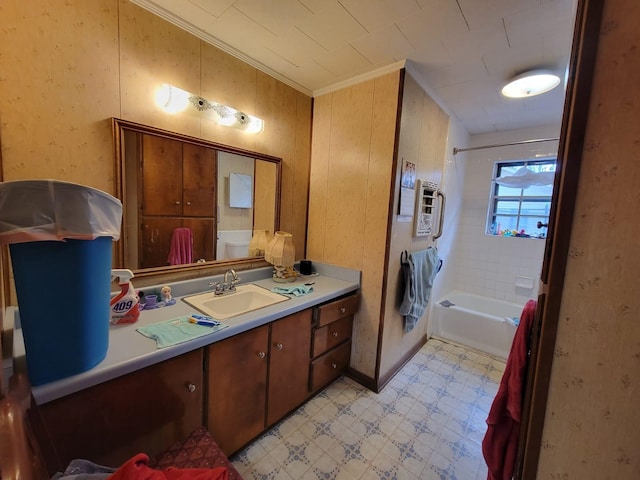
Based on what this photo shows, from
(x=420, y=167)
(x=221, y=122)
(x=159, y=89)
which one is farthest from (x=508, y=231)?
(x=159, y=89)

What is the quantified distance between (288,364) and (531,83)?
102 inches

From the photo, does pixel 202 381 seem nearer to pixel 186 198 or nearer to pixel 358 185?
pixel 186 198

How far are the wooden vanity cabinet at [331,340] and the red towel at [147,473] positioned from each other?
3.38 feet

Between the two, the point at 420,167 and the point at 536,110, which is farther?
the point at 536,110

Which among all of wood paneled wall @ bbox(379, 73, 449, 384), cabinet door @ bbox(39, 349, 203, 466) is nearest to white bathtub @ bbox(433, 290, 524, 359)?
wood paneled wall @ bbox(379, 73, 449, 384)

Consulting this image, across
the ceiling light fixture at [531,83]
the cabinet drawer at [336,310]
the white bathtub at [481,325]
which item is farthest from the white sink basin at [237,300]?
the ceiling light fixture at [531,83]

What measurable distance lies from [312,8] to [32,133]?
1.42 m

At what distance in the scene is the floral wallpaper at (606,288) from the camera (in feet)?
2.20

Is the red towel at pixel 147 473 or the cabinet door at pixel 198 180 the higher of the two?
the cabinet door at pixel 198 180

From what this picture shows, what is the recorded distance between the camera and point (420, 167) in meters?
2.17

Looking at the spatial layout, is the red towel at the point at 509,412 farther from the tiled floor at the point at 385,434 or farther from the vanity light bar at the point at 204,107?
the vanity light bar at the point at 204,107

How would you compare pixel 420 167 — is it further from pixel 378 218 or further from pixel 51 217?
pixel 51 217

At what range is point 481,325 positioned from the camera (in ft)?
8.80

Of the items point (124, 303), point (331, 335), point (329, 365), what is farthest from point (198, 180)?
point (329, 365)
